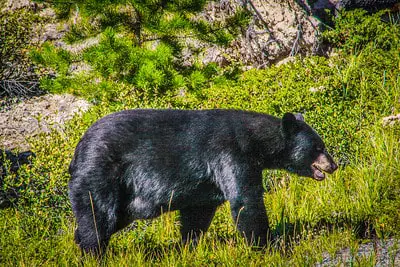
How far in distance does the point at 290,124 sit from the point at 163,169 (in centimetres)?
120

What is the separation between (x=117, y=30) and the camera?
838cm

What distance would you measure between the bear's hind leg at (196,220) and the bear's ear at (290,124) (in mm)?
967

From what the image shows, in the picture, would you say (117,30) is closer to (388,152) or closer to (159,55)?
(159,55)

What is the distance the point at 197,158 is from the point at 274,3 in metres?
6.36

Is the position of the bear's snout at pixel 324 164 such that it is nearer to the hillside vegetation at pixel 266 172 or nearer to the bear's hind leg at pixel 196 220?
the hillside vegetation at pixel 266 172

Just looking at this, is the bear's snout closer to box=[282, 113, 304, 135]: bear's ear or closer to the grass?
box=[282, 113, 304, 135]: bear's ear

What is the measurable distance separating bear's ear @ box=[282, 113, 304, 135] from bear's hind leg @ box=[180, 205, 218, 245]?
0.97m

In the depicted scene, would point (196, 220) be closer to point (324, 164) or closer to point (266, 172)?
point (324, 164)

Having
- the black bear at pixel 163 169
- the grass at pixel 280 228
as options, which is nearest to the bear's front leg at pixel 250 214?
the black bear at pixel 163 169

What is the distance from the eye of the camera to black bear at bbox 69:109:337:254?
15.1 feet

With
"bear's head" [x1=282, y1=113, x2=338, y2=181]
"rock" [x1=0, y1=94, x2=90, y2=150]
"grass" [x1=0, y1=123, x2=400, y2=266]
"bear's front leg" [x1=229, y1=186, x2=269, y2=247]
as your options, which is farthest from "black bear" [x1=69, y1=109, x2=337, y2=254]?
"rock" [x1=0, y1=94, x2=90, y2=150]

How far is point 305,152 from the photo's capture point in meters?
5.08

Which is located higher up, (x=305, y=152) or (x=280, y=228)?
(x=305, y=152)

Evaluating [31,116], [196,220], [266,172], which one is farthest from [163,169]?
[31,116]
